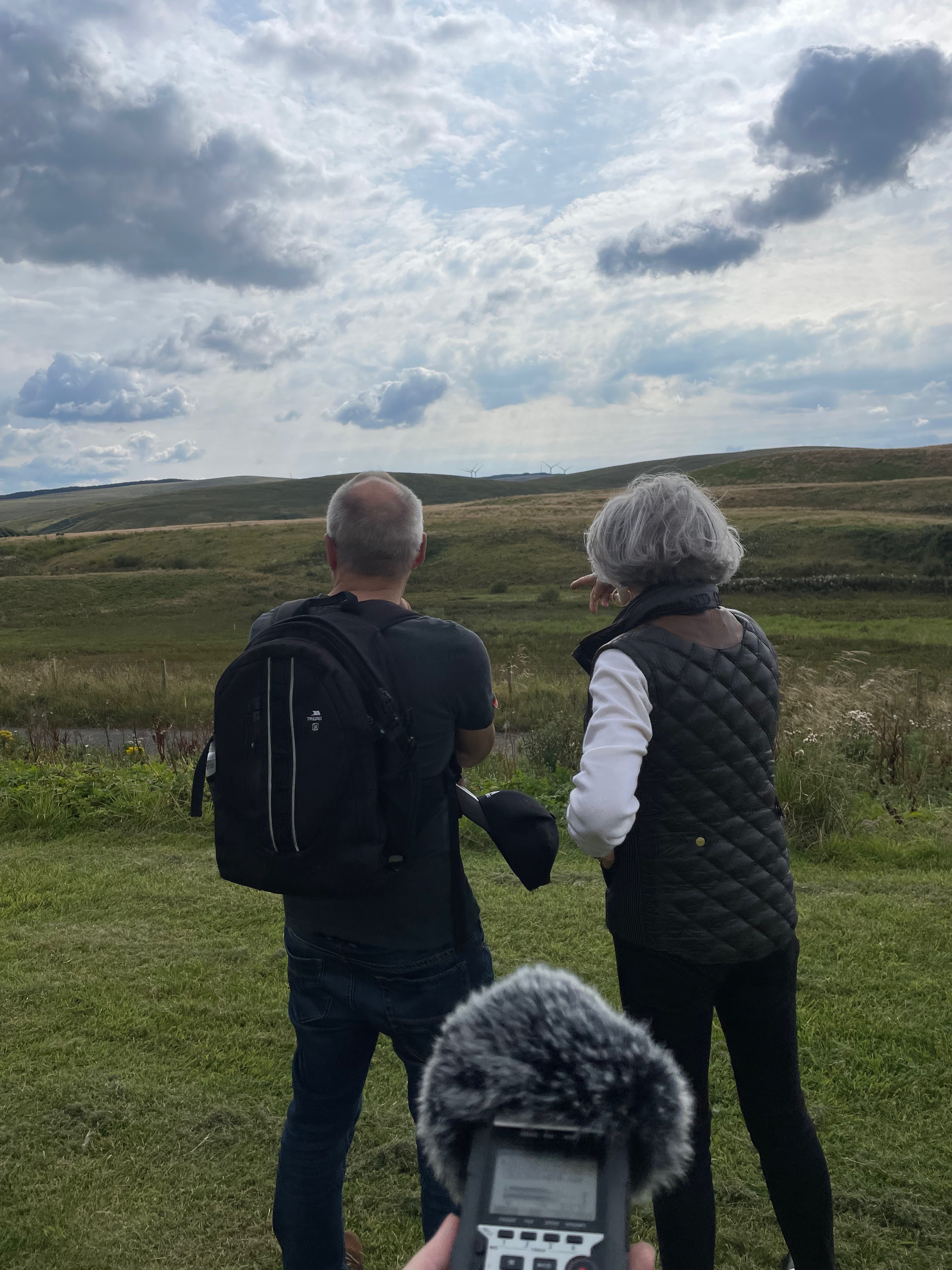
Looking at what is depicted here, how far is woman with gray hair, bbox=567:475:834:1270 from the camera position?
7.09 ft

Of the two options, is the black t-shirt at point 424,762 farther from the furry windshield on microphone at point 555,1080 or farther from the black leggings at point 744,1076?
the furry windshield on microphone at point 555,1080

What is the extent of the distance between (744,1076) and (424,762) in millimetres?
1182

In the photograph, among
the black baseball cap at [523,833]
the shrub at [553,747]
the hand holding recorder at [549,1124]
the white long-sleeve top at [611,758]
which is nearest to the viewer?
the hand holding recorder at [549,1124]

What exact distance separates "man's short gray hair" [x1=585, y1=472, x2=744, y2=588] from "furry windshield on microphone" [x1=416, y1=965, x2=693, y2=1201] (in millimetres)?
1461

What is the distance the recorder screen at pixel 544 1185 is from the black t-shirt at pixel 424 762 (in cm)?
133

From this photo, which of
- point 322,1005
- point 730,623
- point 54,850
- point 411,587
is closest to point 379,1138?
point 322,1005

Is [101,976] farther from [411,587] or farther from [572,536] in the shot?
[572,536]

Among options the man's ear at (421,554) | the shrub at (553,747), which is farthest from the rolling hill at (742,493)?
the man's ear at (421,554)

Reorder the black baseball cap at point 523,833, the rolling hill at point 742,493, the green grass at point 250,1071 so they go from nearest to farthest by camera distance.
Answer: the black baseball cap at point 523,833, the green grass at point 250,1071, the rolling hill at point 742,493

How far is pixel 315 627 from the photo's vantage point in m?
2.14

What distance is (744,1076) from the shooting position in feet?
7.71

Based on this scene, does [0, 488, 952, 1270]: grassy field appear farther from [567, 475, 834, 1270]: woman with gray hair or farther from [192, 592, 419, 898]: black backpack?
[192, 592, 419, 898]: black backpack

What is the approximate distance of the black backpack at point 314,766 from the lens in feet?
6.68

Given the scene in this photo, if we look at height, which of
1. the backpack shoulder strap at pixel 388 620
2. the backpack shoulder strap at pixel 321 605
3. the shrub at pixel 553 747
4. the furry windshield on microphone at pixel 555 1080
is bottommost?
the shrub at pixel 553 747
